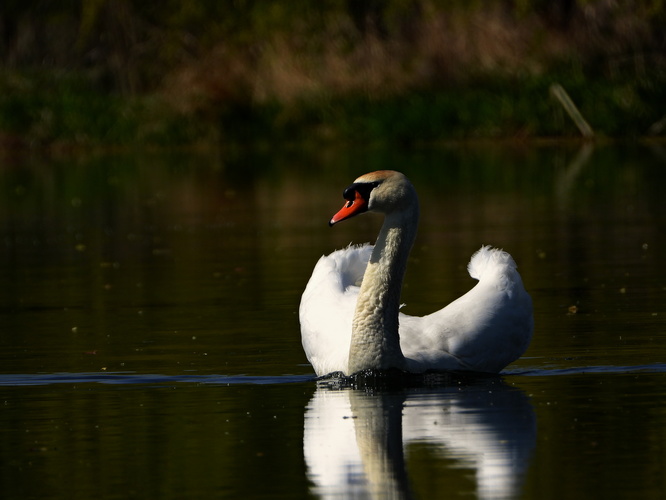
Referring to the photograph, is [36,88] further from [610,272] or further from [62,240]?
[610,272]

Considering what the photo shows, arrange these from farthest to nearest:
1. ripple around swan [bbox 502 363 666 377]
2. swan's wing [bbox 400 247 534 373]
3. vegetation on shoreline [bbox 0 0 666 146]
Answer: vegetation on shoreline [bbox 0 0 666 146] < ripple around swan [bbox 502 363 666 377] < swan's wing [bbox 400 247 534 373]

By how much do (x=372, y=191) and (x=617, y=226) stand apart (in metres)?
9.25

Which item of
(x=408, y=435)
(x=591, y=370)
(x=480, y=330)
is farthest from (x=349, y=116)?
(x=408, y=435)

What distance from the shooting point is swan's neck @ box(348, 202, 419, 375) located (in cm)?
902

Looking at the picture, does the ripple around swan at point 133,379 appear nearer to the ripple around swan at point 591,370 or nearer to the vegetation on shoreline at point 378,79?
the ripple around swan at point 591,370

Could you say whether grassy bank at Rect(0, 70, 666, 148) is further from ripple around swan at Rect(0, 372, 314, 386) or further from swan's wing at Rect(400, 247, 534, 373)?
ripple around swan at Rect(0, 372, 314, 386)

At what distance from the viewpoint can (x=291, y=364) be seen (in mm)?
10250

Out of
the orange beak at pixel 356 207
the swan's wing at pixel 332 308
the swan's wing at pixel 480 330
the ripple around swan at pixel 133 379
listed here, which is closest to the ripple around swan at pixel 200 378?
the ripple around swan at pixel 133 379

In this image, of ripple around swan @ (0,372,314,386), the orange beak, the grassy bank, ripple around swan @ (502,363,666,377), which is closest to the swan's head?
the orange beak

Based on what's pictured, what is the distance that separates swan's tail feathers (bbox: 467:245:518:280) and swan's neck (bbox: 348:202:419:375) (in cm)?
71

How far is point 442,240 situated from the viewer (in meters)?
17.5

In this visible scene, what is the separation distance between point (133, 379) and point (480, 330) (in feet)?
6.48

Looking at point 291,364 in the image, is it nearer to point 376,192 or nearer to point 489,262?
point 489,262

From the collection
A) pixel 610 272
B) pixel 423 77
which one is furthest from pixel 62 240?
pixel 423 77
